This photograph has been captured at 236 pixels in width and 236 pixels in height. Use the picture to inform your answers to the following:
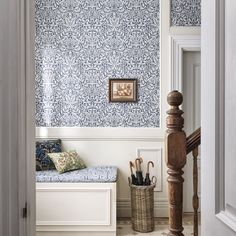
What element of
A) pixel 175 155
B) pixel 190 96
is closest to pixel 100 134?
pixel 190 96

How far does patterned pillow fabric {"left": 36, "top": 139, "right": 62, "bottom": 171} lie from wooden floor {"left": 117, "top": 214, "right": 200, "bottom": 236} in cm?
107

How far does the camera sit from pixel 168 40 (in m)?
4.50

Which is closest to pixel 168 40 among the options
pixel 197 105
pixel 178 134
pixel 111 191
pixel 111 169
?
pixel 197 105

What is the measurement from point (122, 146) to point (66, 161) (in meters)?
0.78

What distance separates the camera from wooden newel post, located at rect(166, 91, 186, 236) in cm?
159

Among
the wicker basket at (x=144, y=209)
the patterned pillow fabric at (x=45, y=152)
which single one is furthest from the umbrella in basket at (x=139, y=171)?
the patterned pillow fabric at (x=45, y=152)

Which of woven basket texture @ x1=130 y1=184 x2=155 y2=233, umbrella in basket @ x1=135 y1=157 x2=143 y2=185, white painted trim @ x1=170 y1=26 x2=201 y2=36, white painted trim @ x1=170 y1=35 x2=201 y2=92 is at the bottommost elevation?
woven basket texture @ x1=130 y1=184 x2=155 y2=233
